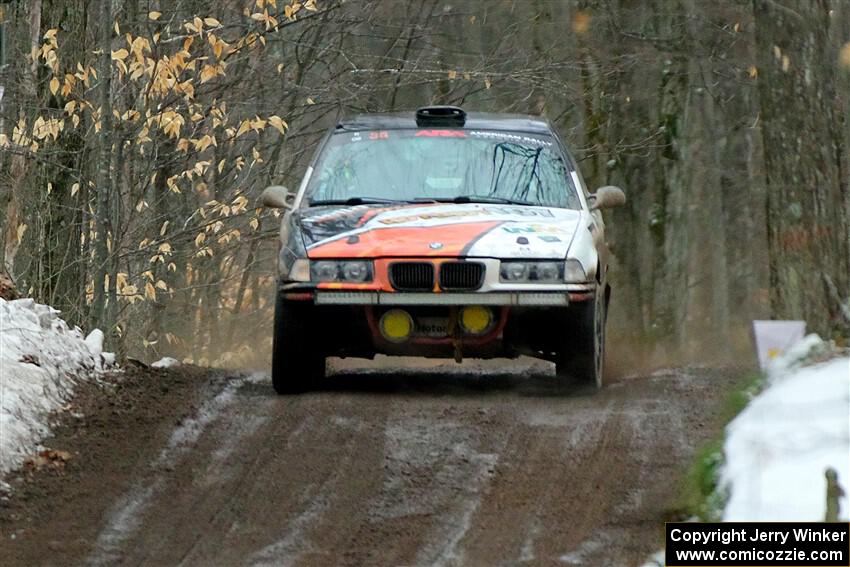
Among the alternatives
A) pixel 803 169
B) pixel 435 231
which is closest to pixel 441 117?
pixel 435 231

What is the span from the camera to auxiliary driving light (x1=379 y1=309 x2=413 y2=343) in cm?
948

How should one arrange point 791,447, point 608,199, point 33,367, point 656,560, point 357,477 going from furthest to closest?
point 608,199
point 33,367
point 357,477
point 791,447
point 656,560

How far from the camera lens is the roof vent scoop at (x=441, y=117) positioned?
424 inches

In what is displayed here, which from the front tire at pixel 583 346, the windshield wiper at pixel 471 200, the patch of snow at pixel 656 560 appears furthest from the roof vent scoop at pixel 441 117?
the patch of snow at pixel 656 560

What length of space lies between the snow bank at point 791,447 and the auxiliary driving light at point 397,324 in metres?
2.73

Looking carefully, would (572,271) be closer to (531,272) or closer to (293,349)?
(531,272)

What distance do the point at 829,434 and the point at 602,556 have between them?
1128mm

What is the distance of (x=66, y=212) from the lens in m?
13.2

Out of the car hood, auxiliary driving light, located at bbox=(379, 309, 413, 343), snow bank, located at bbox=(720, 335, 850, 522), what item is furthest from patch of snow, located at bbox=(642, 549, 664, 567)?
auxiliary driving light, located at bbox=(379, 309, 413, 343)

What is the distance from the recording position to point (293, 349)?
9516 millimetres

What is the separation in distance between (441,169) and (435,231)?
3.63ft

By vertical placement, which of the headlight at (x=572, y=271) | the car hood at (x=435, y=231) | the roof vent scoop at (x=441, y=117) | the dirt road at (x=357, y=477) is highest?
the roof vent scoop at (x=441, y=117)

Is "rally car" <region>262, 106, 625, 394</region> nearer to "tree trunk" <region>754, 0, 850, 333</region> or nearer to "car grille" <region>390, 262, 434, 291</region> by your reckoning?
"car grille" <region>390, 262, 434, 291</region>

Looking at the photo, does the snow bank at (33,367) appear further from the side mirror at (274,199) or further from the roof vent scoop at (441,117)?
the roof vent scoop at (441,117)
